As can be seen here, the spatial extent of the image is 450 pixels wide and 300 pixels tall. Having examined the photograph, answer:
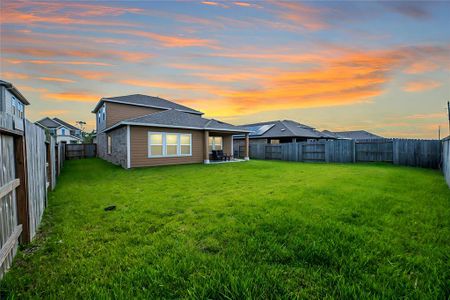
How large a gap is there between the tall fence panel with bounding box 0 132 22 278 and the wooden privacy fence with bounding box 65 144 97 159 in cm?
2185

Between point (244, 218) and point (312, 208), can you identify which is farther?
point (312, 208)

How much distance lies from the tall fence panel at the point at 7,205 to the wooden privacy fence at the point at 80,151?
2185cm

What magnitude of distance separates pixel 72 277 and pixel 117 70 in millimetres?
12563

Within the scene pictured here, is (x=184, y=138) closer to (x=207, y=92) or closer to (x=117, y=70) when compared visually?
(x=207, y=92)

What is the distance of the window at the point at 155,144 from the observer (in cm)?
1372

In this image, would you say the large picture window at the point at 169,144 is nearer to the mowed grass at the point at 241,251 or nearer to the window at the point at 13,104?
the mowed grass at the point at 241,251

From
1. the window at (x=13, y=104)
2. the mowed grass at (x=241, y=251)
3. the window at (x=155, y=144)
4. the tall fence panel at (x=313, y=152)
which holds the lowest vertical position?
the mowed grass at (x=241, y=251)

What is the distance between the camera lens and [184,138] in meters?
15.3

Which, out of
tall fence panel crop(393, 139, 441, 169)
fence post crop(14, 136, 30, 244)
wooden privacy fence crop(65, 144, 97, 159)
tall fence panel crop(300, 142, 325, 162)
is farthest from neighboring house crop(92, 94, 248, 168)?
tall fence panel crop(393, 139, 441, 169)

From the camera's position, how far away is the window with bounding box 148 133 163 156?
13.7 m

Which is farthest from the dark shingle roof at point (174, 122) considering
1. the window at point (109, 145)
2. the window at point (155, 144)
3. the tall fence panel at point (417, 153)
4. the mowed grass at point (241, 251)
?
the tall fence panel at point (417, 153)

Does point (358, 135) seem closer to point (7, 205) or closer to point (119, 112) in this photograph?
point (119, 112)

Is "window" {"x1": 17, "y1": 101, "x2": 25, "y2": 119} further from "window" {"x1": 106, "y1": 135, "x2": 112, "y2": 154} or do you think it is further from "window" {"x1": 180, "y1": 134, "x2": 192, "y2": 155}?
"window" {"x1": 180, "y1": 134, "x2": 192, "y2": 155}

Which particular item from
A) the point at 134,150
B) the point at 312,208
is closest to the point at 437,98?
the point at 312,208
